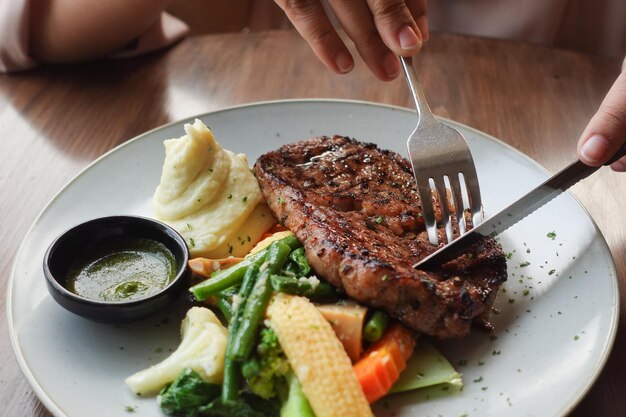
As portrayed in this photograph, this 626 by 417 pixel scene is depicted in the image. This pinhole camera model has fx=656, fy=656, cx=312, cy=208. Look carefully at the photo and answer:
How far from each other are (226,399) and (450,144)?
1.82m

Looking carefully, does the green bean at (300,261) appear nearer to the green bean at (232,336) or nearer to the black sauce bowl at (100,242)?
the green bean at (232,336)

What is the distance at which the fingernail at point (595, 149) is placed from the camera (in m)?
3.03

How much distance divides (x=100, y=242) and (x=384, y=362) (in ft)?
5.46

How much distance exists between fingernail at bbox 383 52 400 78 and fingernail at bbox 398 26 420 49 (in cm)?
55

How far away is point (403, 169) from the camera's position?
12.7ft

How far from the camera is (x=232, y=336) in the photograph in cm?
281

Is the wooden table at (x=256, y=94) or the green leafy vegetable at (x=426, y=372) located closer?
A: the green leafy vegetable at (x=426, y=372)

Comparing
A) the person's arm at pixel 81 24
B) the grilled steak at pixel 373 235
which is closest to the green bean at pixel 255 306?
the grilled steak at pixel 373 235

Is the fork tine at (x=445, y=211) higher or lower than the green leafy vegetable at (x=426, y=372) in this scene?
higher

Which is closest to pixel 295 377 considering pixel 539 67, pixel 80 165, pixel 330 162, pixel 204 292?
pixel 204 292

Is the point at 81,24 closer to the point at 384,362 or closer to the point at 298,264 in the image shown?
the point at 298,264

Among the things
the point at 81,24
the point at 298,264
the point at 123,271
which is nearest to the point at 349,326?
the point at 298,264

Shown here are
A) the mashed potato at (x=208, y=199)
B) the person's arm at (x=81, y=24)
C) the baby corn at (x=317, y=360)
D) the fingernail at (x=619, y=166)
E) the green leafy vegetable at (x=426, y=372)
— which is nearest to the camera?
the baby corn at (x=317, y=360)

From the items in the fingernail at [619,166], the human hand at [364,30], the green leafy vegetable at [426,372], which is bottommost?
the green leafy vegetable at [426,372]
